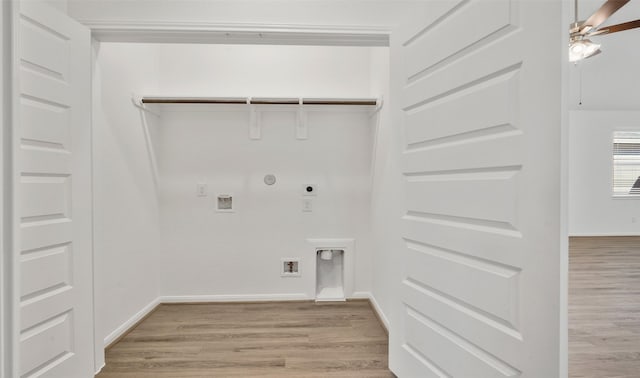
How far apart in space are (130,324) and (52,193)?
1426mm

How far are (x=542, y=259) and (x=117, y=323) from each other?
2660 mm

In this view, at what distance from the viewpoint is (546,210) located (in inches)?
38.5

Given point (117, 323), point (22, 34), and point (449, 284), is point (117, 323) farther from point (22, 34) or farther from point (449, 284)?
point (449, 284)

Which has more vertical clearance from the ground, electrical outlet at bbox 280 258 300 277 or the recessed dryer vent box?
the recessed dryer vent box

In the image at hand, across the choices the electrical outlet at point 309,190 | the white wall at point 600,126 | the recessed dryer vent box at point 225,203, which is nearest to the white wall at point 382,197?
the electrical outlet at point 309,190

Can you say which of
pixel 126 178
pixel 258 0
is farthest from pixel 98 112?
pixel 258 0

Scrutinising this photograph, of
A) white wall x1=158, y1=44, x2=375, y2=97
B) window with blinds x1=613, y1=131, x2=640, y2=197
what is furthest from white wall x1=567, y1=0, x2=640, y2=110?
white wall x1=158, y1=44, x2=375, y2=97

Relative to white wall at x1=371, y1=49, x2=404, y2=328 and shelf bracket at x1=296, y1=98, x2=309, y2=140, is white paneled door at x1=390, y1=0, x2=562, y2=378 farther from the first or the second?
shelf bracket at x1=296, y1=98, x2=309, y2=140

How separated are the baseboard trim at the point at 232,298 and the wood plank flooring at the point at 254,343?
3.5 inches

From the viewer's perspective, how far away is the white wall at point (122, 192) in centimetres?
198

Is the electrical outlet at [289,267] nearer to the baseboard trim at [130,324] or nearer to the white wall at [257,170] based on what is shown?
the white wall at [257,170]

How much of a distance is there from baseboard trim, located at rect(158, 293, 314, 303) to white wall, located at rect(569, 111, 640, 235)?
244 inches

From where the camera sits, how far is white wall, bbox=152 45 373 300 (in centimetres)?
295

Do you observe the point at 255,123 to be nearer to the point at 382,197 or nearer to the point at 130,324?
the point at 382,197
